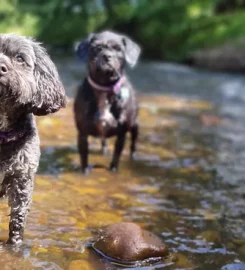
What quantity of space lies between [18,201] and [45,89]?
0.90 m

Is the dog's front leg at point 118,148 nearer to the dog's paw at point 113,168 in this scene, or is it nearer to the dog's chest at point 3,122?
the dog's paw at point 113,168

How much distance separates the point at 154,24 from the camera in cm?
3017

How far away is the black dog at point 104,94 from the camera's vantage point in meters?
6.85

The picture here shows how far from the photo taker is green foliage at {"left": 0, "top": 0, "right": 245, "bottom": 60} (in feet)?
89.8

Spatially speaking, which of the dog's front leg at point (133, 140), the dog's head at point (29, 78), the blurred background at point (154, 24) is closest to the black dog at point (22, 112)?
the dog's head at point (29, 78)

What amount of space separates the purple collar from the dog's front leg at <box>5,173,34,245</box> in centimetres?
28

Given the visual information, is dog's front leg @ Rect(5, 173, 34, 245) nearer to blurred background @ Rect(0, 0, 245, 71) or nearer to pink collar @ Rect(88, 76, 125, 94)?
pink collar @ Rect(88, 76, 125, 94)

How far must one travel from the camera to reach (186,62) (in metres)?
26.2

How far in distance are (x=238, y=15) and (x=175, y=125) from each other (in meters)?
18.4

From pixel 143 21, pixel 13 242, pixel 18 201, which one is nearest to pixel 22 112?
pixel 18 201

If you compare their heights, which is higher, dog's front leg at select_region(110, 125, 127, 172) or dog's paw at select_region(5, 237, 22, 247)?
dog's paw at select_region(5, 237, 22, 247)

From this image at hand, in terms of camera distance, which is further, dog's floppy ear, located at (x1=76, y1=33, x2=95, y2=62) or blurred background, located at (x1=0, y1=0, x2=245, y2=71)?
blurred background, located at (x1=0, y1=0, x2=245, y2=71)

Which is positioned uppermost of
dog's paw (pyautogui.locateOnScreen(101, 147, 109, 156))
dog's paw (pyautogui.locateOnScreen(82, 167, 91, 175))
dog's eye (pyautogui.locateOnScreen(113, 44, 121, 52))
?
dog's eye (pyautogui.locateOnScreen(113, 44, 121, 52))

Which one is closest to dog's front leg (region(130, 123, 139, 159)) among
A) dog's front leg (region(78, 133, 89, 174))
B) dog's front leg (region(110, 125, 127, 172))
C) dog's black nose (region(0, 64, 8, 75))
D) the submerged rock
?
dog's front leg (region(110, 125, 127, 172))
